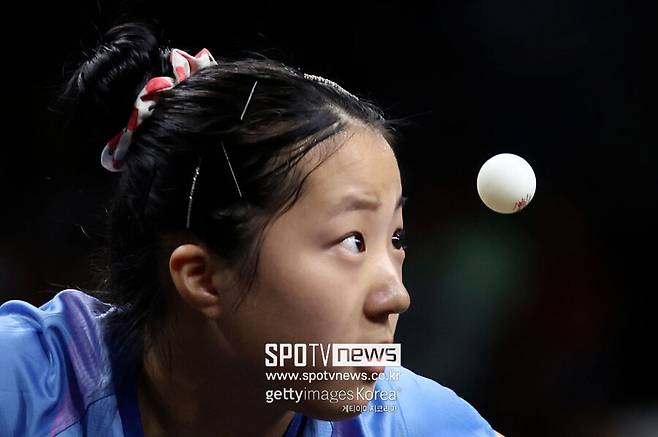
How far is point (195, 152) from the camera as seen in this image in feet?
2.87

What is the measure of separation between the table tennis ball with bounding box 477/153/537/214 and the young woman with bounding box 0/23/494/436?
0.80 ft

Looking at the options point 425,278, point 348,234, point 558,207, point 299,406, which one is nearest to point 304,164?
point 348,234

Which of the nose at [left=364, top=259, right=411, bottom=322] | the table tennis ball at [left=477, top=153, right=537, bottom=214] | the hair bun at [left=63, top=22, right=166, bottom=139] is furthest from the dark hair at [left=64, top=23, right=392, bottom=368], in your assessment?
the table tennis ball at [left=477, top=153, right=537, bottom=214]

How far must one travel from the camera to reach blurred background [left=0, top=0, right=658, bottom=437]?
1.73m

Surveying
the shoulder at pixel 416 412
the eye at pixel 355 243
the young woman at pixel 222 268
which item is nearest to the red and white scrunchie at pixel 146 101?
the young woman at pixel 222 268

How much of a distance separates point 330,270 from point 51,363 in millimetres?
335

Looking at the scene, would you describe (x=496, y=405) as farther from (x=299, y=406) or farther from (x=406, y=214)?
(x=299, y=406)

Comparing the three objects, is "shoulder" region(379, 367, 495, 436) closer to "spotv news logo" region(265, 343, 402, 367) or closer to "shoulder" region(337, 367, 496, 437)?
"shoulder" region(337, 367, 496, 437)

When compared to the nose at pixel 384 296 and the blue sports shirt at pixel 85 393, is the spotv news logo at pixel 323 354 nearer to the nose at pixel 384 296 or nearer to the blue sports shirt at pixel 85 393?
the nose at pixel 384 296

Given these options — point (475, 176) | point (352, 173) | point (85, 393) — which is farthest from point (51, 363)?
point (475, 176)

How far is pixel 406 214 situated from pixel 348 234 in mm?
1015

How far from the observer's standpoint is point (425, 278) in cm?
179

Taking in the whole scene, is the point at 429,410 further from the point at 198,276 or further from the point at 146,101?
the point at 146,101

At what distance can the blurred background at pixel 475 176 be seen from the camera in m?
1.73
